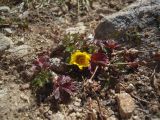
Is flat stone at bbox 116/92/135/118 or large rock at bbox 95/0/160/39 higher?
large rock at bbox 95/0/160/39

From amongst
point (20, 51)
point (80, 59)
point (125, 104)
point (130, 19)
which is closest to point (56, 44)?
point (20, 51)

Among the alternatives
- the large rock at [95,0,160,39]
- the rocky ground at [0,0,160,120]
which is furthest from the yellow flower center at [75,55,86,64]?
the large rock at [95,0,160,39]

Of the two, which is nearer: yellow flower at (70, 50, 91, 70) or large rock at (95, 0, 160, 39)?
yellow flower at (70, 50, 91, 70)

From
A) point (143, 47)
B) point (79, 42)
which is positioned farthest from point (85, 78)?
point (143, 47)

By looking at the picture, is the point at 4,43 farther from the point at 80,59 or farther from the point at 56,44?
the point at 80,59

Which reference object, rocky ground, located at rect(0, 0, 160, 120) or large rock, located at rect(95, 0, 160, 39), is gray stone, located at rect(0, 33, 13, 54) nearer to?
rocky ground, located at rect(0, 0, 160, 120)

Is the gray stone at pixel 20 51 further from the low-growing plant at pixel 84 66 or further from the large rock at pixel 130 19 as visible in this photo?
the large rock at pixel 130 19

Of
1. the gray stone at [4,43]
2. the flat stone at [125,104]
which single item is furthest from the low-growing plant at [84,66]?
the gray stone at [4,43]
